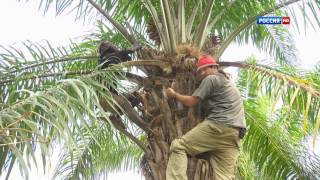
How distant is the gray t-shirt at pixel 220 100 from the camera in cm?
461

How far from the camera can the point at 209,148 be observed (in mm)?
4652

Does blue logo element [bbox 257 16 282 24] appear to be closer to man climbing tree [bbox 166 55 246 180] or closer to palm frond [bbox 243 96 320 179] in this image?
palm frond [bbox 243 96 320 179]

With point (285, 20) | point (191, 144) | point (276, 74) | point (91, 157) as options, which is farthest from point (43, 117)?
point (285, 20)

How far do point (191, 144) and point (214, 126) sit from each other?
0.83ft

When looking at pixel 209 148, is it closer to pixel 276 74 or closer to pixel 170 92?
pixel 170 92

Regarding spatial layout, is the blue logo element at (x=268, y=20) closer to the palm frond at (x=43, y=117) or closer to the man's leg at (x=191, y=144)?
the man's leg at (x=191, y=144)

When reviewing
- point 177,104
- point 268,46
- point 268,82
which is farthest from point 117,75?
point 268,46

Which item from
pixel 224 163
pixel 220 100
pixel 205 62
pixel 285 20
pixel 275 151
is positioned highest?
pixel 285 20

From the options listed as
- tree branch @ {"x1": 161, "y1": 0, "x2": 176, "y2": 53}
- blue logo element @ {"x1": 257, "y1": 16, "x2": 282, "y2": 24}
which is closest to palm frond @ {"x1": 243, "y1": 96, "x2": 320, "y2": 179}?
blue logo element @ {"x1": 257, "y1": 16, "x2": 282, "y2": 24}

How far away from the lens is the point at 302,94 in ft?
15.8

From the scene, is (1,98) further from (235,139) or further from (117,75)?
(235,139)

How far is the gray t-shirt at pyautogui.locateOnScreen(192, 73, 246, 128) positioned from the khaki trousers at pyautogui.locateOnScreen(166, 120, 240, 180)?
0.23 ft

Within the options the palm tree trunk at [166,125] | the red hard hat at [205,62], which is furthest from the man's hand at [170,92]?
the red hard hat at [205,62]

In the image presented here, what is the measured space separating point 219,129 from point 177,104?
475 mm
